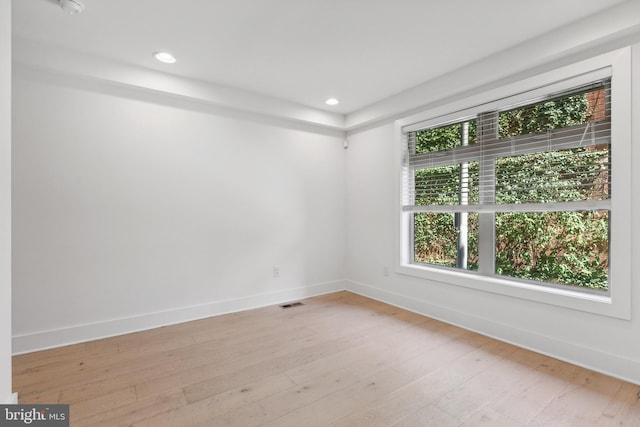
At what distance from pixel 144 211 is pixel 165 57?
56.6 inches

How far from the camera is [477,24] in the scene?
221cm

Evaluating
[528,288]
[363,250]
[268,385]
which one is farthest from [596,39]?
[268,385]

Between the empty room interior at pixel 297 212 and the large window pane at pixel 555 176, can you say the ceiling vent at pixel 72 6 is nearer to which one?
the empty room interior at pixel 297 212

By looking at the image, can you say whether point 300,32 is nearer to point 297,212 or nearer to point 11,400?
point 297,212

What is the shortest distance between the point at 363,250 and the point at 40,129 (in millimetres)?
3566

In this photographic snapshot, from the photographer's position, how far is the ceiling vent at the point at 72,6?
1.96 m

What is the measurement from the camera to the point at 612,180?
6.97 feet

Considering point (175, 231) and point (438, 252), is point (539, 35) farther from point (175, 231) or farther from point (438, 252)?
point (175, 231)

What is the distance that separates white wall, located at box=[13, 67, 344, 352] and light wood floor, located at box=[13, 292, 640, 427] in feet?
1.18

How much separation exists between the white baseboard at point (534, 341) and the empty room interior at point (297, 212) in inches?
0.6

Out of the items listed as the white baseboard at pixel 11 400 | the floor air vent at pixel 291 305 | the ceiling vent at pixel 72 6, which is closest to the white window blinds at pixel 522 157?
the floor air vent at pixel 291 305

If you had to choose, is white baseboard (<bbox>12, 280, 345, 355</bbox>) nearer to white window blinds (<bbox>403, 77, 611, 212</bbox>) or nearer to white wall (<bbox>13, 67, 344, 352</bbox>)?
white wall (<bbox>13, 67, 344, 352</bbox>)
